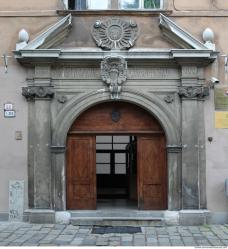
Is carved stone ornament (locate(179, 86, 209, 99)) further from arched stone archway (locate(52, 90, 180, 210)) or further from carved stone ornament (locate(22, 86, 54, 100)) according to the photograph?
carved stone ornament (locate(22, 86, 54, 100))

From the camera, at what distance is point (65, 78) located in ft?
34.6

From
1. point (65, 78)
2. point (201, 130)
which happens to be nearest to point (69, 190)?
point (65, 78)

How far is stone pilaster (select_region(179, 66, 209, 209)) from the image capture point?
408 inches

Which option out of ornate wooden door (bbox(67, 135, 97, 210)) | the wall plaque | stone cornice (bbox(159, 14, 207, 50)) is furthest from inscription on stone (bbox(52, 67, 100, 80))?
the wall plaque

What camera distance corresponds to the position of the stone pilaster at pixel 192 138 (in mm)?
10375

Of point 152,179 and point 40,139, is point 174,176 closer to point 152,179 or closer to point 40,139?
point 152,179

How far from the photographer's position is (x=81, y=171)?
1084 cm

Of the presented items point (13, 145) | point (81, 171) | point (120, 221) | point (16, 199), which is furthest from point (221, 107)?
point (16, 199)

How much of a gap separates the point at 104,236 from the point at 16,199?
2.36 metres

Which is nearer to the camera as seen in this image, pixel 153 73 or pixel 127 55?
pixel 127 55

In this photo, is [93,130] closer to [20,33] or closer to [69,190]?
[69,190]

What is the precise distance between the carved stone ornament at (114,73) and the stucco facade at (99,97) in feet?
0.39

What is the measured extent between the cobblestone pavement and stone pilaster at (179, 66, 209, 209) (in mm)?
735

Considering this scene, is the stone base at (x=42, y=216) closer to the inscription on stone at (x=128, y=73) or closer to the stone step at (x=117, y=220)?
the stone step at (x=117, y=220)
